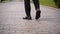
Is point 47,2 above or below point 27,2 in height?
below

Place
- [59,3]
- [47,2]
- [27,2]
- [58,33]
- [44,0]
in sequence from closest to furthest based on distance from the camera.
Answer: [58,33]
[27,2]
[59,3]
[47,2]
[44,0]

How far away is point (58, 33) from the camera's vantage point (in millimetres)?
4410

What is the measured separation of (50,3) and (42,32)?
6968mm

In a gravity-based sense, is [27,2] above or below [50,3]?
above

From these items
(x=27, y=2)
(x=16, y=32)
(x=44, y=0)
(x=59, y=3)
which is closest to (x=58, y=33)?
(x=16, y=32)

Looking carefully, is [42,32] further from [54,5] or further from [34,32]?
[54,5]

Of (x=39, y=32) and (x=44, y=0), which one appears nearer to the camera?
(x=39, y=32)

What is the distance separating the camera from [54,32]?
454cm

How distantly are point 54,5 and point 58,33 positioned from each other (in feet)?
21.1

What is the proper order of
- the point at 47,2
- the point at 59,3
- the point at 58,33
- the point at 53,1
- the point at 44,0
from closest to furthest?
the point at 58,33
the point at 59,3
the point at 53,1
the point at 47,2
the point at 44,0

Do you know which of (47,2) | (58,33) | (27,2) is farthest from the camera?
(47,2)

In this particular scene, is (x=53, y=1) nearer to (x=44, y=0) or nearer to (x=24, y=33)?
(x=44, y=0)

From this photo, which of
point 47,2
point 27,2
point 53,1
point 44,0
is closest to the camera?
point 27,2

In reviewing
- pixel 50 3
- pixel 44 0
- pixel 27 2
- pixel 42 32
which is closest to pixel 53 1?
pixel 50 3
